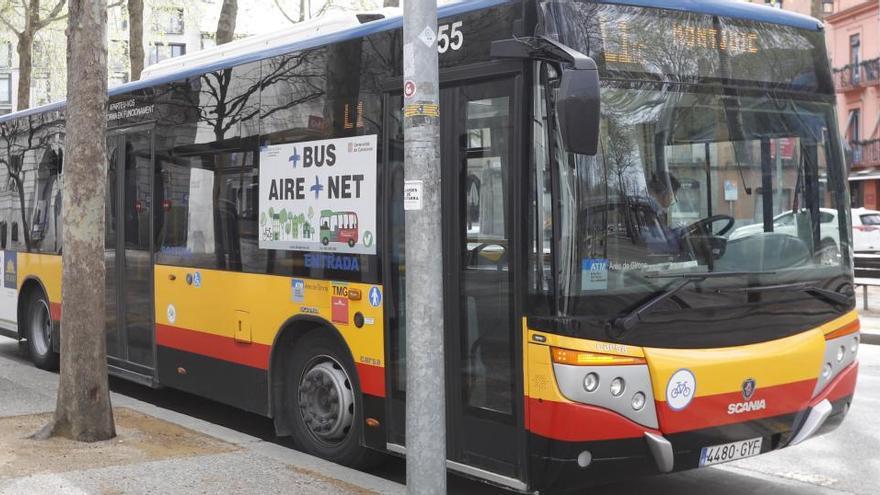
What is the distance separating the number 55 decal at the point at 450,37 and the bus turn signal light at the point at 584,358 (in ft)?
6.09

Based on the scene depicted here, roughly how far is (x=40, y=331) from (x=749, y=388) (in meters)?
8.56

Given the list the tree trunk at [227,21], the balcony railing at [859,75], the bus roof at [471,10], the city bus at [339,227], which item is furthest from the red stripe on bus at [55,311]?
the balcony railing at [859,75]

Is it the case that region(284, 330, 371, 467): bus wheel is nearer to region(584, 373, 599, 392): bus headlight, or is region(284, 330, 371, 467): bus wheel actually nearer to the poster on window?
the poster on window

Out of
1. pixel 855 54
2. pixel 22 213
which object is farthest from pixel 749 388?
pixel 855 54

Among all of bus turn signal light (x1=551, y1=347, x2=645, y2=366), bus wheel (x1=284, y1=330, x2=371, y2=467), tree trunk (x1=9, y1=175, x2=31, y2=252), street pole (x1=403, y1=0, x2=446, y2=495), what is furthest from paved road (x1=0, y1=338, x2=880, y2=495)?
tree trunk (x1=9, y1=175, x2=31, y2=252)

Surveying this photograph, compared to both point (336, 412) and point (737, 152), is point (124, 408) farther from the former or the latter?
point (737, 152)

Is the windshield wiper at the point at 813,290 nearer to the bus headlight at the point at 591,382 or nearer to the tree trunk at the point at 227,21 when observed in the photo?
the bus headlight at the point at 591,382

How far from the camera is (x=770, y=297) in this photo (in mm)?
5816

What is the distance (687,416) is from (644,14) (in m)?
2.14

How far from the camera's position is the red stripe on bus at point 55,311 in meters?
11.1

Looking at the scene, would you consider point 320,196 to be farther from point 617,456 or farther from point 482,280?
point 617,456

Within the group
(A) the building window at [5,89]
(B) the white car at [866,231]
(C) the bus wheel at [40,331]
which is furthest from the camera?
(A) the building window at [5,89]

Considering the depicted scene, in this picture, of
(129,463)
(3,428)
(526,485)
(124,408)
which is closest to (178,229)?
(124,408)

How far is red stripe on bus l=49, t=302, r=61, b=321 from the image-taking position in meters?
11.1
